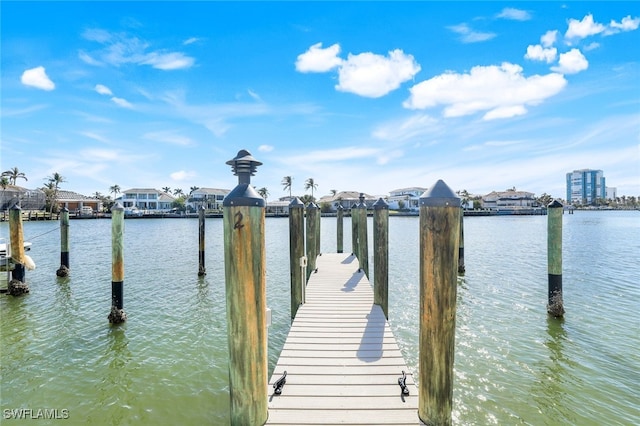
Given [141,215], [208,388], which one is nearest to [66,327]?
[208,388]

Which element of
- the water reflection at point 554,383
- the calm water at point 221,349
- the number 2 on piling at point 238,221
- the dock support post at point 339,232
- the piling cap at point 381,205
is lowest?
the water reflection at point 554,383

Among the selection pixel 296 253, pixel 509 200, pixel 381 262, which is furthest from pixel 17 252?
pixel 509 200

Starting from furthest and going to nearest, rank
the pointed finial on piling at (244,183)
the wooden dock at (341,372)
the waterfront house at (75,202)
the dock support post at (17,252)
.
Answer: the waterfront house at (75,202) < the dock support post at (17,252) < the wooden dock at (341,372) < the pointed finial on piling at (244,183)

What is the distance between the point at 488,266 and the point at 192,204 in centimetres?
9652

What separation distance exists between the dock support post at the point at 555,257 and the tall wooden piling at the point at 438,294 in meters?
8.77

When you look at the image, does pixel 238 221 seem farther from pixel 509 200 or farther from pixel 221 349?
pixel 509 200

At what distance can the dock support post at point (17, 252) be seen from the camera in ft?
39.1

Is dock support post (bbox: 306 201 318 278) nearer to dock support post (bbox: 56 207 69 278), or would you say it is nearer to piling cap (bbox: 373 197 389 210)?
piling cap (bbox: 373 197 389 210)

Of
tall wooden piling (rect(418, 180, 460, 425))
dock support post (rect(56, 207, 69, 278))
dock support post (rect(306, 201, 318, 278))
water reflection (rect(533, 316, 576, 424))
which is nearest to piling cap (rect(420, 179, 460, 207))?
tall wooden piling (rect(418, 180, 460, 425))

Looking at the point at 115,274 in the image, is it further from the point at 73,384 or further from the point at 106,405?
the point at 106,405

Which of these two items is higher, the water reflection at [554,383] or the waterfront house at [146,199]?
the waterfront house at [146,199]

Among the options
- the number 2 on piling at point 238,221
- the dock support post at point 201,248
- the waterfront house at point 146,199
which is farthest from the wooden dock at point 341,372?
the waterfront house at point 146,199

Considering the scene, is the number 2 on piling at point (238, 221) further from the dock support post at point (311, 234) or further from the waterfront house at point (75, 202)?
the waterfront house at point (75, 202)

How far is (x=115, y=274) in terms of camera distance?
9.62 meters
